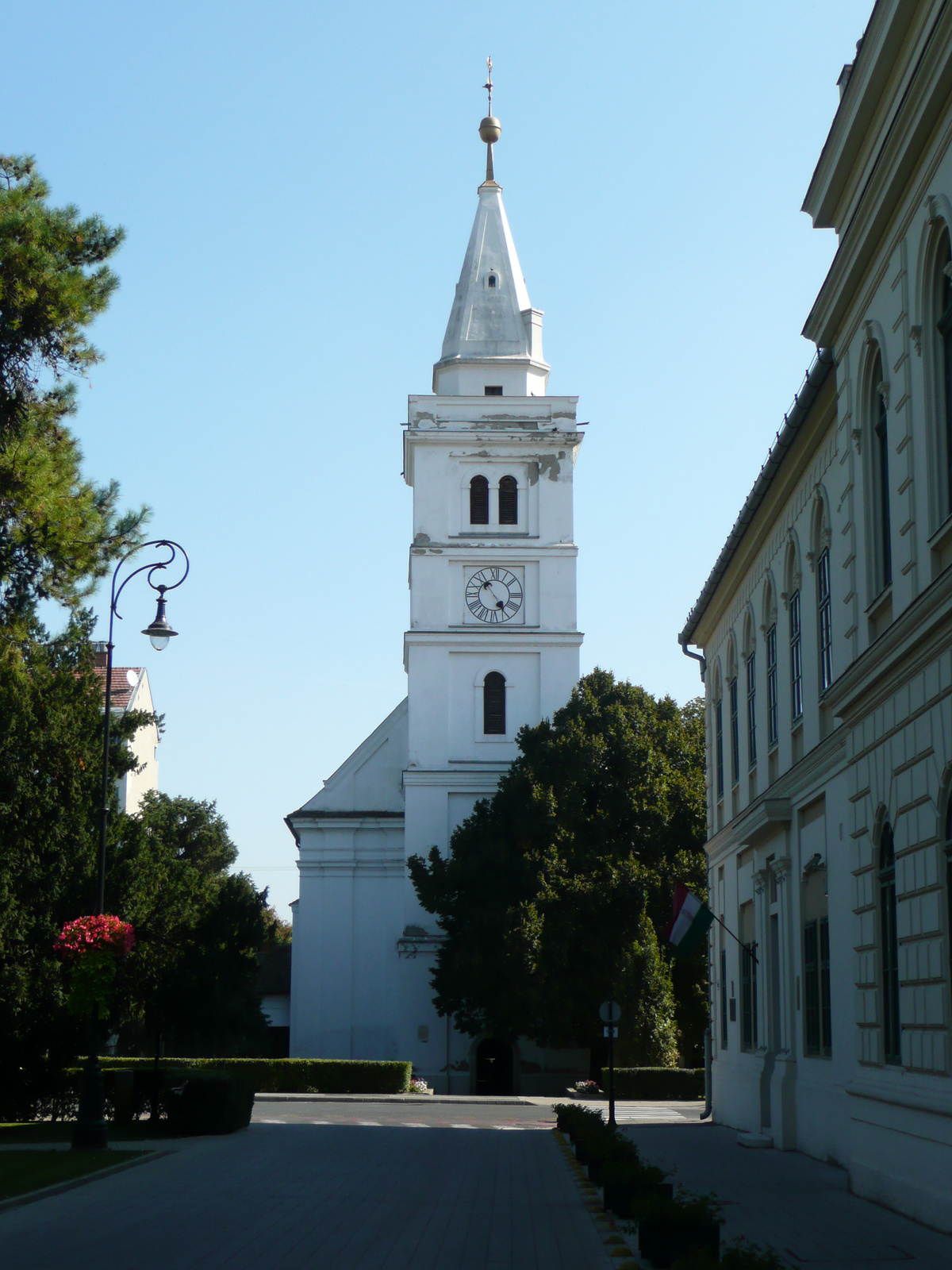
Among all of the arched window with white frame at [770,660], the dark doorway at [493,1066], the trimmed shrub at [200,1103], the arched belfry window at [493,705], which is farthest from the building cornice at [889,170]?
→ the dark doorway at [493,1066]

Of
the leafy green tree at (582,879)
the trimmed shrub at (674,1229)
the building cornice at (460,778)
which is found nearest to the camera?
the trimmed shrub at (674,1229)

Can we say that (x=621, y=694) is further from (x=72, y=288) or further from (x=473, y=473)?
(x=72, y=288)

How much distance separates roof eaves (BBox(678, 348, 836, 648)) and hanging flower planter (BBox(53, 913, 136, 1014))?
1165cm

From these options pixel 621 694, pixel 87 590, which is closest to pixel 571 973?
pixel 621 694

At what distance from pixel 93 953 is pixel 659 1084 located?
67.3 feet

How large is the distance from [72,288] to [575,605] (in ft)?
111

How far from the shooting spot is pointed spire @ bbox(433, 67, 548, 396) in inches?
2126

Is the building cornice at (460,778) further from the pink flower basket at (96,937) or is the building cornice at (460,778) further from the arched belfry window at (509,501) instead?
the pink flower basket at (96,937)

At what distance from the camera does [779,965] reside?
23094 millimetres

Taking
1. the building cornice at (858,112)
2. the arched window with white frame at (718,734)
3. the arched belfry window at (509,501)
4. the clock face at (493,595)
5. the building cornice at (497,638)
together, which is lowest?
the arched window with white frame at (718,734)

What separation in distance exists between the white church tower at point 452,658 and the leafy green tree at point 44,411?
31024 mm

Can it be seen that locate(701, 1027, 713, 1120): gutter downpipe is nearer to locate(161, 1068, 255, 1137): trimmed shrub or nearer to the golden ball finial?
locate(161, 1068, 255, 1137): trimmed shrub

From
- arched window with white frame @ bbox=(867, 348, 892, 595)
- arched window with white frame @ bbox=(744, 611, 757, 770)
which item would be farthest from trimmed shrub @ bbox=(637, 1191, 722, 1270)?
arched window with white frame @ bbox=(744, 611, 757, 770)

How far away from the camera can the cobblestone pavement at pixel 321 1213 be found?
39.5ft
